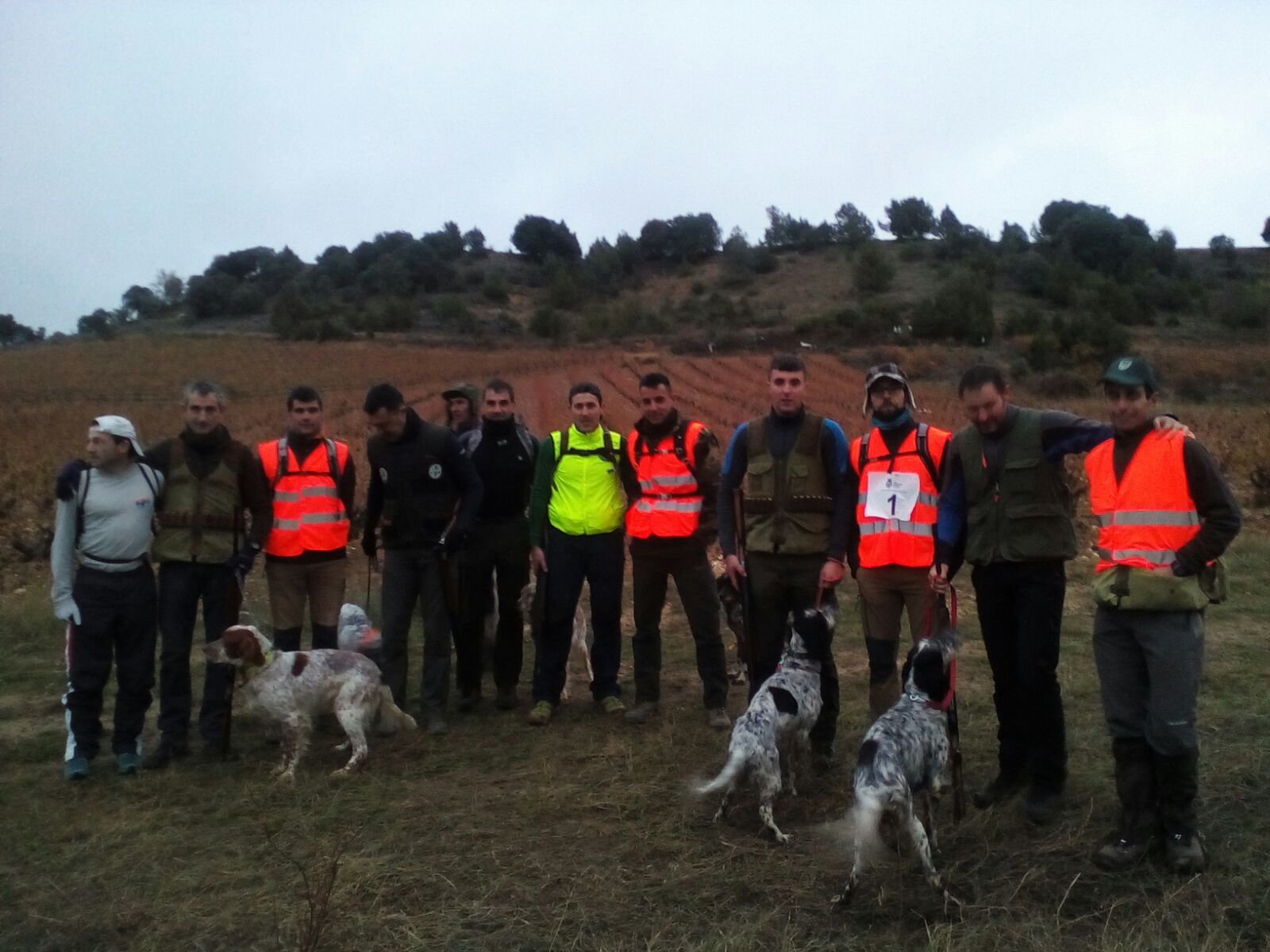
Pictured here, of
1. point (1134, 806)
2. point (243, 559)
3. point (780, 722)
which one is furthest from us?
point (243, 559)

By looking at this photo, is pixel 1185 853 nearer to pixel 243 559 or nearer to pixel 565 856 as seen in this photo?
pixel 565 856

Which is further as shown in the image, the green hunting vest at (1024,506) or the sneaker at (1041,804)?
the sneaker at (1041,804)

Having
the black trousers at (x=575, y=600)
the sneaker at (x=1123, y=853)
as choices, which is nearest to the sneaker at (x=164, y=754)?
the black trousers at (x=575, y=600)

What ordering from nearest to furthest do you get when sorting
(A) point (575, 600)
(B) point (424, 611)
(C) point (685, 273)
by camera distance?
(B) point (424, 611) < (A) point (575, 600) < (C) point (685, 273)

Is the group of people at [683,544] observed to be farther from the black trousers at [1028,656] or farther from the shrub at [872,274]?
the shrub at [872,274]

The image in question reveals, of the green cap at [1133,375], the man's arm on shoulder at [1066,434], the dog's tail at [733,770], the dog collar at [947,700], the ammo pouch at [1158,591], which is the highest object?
the green cap at [1133,375]

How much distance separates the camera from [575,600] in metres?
6.34

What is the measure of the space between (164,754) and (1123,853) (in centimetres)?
480

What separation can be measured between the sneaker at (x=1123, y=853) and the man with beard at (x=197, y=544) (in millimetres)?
4494

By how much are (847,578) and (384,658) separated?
5300 millimetres

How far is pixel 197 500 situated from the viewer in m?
5.61

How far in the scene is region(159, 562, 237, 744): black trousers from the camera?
5.64m

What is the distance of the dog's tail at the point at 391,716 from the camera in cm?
583

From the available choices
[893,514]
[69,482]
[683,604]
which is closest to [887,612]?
[893,514]
